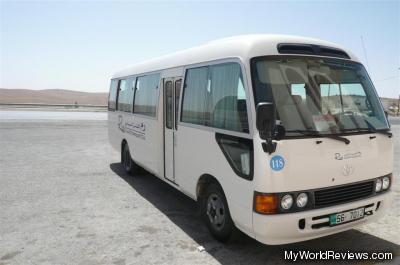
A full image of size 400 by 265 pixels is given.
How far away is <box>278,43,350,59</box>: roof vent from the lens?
4.48m

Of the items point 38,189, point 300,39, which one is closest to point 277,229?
point 300,39

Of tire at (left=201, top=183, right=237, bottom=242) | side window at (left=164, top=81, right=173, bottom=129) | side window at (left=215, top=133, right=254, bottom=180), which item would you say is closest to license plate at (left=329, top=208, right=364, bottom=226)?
side window at (left=215, top=133, right=254, bottom=180)

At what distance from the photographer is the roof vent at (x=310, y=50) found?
4.48 m

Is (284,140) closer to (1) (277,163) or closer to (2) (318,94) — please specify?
(1) (277,163)

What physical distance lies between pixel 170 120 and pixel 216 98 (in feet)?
5.55

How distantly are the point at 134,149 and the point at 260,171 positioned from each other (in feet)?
16.9

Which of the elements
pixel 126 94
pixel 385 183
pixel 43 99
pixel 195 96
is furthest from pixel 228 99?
pixel 43 99

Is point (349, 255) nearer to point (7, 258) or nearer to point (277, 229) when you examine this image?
point (277, 229)

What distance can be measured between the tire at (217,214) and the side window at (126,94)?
4.36m

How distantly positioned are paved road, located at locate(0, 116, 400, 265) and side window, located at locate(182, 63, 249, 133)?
1.61 m

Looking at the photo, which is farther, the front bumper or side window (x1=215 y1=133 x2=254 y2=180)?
side window (x1=215 y1=133 x2=254 y2=180)

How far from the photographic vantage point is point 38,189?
310 inches

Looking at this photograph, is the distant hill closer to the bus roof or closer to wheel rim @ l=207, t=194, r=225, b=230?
the bus roof

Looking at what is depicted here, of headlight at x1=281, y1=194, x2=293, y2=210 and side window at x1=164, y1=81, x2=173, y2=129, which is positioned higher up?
side window at x1=164, y1=81, x2=173, y2=129
